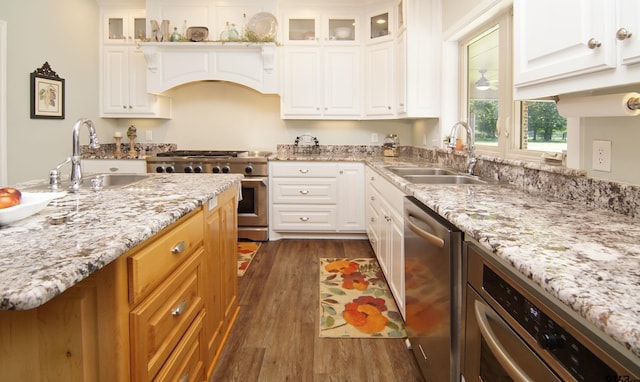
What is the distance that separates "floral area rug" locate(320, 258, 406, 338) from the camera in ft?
8.14

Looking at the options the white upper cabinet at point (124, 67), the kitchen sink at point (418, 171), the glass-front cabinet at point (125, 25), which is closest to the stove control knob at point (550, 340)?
the kitchen sink at point (418, 171)

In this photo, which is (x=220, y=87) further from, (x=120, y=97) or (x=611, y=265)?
(x=611, y=265)

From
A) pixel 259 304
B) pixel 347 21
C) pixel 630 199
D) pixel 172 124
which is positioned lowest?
pixel 259 304

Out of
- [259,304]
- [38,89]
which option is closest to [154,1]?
[38,89]

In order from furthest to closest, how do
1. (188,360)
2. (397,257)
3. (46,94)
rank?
(46,94)
(397,257)
(188,360)

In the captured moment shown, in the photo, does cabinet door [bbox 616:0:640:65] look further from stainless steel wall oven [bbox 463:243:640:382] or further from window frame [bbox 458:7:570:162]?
window frame [bbox 458:7:570:162]

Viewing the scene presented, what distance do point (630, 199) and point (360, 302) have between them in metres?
1.83

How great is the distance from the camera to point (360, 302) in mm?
2885

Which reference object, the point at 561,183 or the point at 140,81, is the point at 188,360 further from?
the point at 140,81

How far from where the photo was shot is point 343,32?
15.4 ft

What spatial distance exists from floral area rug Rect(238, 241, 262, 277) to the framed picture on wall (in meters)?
2.20

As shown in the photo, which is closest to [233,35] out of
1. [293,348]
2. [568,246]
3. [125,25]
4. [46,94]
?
[125,25]

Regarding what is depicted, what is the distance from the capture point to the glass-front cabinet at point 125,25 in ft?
15.6

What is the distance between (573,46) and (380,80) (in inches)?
131
